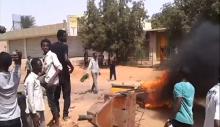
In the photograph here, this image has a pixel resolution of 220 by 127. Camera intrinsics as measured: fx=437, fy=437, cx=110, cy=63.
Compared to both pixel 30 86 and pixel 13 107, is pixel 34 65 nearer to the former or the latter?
pixel 30 86

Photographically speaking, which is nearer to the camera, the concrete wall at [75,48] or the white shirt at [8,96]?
the white shirt at [8,96]

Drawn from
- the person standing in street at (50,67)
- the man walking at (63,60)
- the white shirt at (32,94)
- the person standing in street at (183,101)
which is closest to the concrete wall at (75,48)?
the man walking at (63,60)

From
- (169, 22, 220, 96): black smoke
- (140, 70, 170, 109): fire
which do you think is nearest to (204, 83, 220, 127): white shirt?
(169, 22, 220, 96): black smoke

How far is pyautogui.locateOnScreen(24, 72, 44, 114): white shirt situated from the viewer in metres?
6.21

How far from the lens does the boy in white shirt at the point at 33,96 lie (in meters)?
6.20

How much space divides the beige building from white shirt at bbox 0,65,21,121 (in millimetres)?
34494

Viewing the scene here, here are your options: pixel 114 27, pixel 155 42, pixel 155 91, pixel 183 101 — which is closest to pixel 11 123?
pixel 183 101

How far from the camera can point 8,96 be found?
4.85m

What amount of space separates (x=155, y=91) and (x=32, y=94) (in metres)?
4.67

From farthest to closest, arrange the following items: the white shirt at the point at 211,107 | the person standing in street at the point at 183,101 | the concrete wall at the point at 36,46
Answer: the concrete wall at the point at 36,46 → the person standing in street at the point at 183,101 → the white shirt at the point at 211,107

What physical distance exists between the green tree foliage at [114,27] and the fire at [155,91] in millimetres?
20536

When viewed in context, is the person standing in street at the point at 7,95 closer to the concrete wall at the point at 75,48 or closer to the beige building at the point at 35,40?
the beige building at the point at 35,40

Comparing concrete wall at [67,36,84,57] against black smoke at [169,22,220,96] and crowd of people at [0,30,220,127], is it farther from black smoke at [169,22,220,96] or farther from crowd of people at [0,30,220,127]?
crowd of people at [0,30,220,127]

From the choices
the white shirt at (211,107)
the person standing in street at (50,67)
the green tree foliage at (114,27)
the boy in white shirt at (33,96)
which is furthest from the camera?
the green tree foliage at (114,27)
